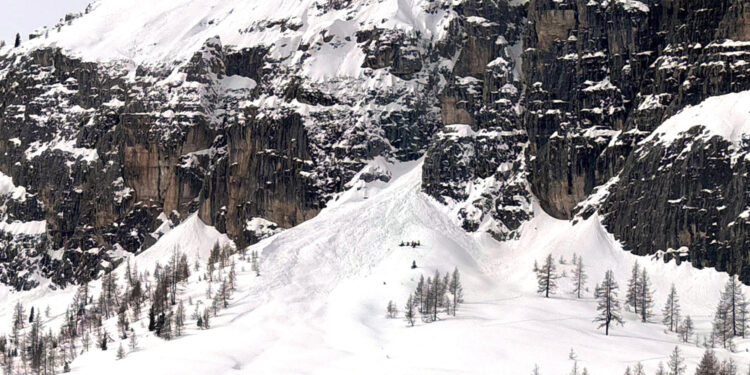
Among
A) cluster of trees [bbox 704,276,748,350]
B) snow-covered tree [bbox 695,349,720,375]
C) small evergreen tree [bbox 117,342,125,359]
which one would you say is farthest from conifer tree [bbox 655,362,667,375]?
small evergreen tree [bbox 117,342,125,359]

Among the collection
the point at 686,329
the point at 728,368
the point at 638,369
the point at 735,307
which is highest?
the point at 735,307

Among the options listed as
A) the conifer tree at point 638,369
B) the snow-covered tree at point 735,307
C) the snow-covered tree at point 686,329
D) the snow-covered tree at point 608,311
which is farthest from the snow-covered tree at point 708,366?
the snow-covered tree at point 735,307

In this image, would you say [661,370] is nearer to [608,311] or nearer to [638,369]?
[638,369]

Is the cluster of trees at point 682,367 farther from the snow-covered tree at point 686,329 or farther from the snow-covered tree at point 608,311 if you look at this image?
the snow-covered tree at point 608,311

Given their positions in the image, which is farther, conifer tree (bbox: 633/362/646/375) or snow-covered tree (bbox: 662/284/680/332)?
snow-covered tree (bbox: 662/284/680/332)

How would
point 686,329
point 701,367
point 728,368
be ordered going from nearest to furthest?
point 701,367
point 728,368
point 686,329

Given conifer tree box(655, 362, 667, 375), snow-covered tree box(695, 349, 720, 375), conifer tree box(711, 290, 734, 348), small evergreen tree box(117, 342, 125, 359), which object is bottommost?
small evergreen tree box(117, 342, 125, 359)

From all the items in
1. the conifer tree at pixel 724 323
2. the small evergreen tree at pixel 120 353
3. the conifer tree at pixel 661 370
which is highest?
the conifer tree at pixel 724 323

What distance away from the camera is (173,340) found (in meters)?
199

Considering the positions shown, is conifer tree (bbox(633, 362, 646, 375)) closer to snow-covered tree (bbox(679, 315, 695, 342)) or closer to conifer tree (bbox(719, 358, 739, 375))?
conifer tree (bbox(719, 358, 739, 375))

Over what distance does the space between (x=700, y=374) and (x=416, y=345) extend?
49.1 metres

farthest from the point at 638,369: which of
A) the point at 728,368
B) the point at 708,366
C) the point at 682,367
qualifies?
the point at 728,368

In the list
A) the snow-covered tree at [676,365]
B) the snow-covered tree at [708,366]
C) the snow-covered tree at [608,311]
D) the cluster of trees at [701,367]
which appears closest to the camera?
the snow-covered tree at [708,366]

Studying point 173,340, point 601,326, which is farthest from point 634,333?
point 173,340
